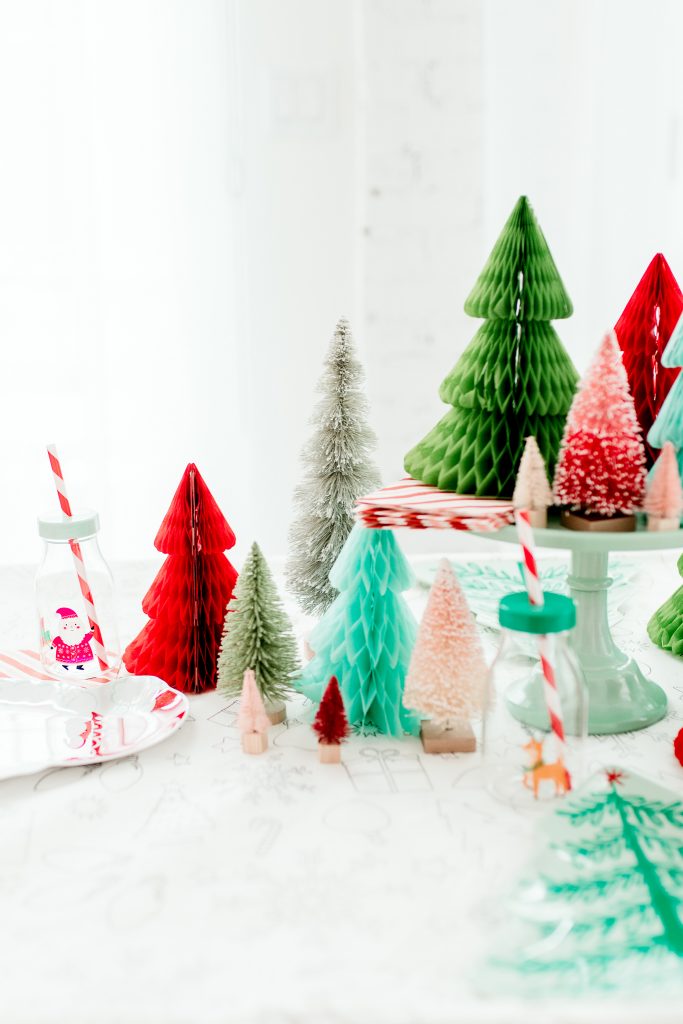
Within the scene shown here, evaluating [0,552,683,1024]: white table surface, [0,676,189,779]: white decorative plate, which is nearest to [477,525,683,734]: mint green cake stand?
[0,552,683,1024]: white table surface

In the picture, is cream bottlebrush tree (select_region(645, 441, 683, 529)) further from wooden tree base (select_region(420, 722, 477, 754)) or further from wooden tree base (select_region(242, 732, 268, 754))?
wooden tree base (select_region(242, 732, 268, 754))

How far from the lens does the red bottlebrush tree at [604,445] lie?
977 mm

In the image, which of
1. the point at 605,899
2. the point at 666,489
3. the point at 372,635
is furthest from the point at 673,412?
the point at 605,899

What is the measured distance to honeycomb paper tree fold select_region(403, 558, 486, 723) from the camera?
3.27ft

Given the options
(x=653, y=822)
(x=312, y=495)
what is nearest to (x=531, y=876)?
(x=653, y=822)

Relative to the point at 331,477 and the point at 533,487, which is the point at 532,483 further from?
the point at 331,477

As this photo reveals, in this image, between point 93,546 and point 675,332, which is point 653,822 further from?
point 93,546

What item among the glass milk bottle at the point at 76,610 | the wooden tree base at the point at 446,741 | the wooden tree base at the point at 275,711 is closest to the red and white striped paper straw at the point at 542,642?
the wooden tree base at the point at 446,741

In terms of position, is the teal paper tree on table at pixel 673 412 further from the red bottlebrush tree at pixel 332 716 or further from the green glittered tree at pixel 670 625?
the red bottlebrush tree at pixel 332 716

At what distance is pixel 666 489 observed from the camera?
970mm

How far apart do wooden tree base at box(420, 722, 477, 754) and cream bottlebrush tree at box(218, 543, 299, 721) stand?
6.9 inches

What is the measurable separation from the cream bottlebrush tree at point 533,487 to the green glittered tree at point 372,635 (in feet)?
0.51

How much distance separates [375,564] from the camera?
1.07 m

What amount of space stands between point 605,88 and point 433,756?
7.07ft
